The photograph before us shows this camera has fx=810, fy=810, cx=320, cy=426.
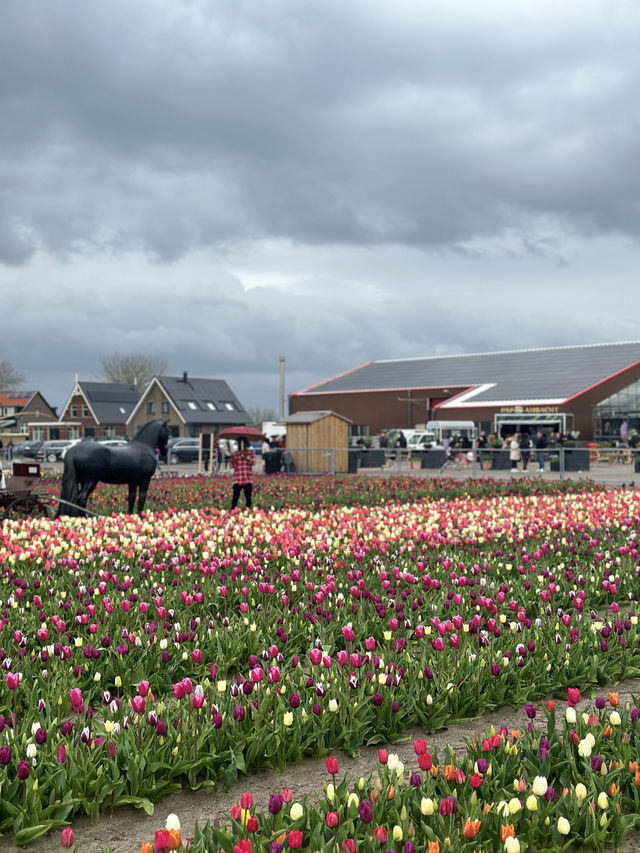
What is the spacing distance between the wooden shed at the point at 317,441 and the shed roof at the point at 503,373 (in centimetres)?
2472

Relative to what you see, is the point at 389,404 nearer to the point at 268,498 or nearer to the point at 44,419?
the point at 268,498

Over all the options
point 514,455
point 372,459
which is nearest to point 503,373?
point 372,459

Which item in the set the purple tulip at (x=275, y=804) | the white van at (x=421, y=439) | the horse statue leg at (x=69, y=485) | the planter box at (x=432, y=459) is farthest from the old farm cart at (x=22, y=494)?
the white van at (x=421, y=439)

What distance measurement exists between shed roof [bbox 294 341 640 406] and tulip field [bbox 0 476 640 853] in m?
48.4

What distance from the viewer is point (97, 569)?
9.31m

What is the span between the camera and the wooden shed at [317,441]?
34.5 m

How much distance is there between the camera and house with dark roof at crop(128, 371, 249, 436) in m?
87.0

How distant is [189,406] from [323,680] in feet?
277

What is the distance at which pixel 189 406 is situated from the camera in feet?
290

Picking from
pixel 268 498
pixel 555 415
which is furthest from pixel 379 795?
pixel 555 415

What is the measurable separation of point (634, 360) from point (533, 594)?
5614 centimetres

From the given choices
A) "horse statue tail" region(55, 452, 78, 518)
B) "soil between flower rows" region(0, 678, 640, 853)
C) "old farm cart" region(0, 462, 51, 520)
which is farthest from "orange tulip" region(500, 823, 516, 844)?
"old farm cart" region(0, 462, 51, 520)

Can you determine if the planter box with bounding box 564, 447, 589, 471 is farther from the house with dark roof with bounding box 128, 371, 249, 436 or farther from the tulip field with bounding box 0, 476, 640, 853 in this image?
the house with dark roof with bounding box 128, 371, 249, 436

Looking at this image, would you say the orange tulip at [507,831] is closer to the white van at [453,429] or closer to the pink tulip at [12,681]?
the pink tulip at [12,681]
